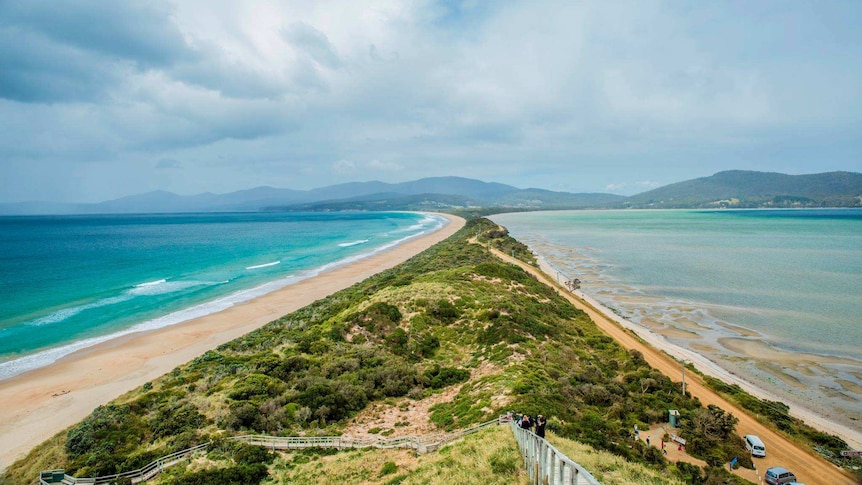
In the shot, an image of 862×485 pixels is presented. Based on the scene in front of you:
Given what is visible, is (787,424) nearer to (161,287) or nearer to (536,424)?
(536,424)

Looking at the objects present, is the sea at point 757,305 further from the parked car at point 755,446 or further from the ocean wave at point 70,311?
the ocean wave at point 70,311

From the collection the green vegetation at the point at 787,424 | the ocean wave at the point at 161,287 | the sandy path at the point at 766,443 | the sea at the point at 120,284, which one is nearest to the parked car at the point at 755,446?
the sandy path at the point at 766,443

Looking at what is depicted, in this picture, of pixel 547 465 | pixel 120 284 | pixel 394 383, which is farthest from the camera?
pixel 120 284

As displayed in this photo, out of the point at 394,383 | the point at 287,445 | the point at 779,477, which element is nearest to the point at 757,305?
the point at 779,477

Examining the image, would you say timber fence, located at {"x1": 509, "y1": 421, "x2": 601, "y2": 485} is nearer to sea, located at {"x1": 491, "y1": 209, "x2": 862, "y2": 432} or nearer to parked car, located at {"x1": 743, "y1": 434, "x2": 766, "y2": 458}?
parked car, located at {"x1": 743, "y1": 434, "x2": 766, "y2": 458}

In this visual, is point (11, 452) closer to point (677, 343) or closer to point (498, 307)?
point (498, 307)

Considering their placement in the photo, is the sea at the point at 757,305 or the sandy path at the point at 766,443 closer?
the sandy path at the point at 766,443
